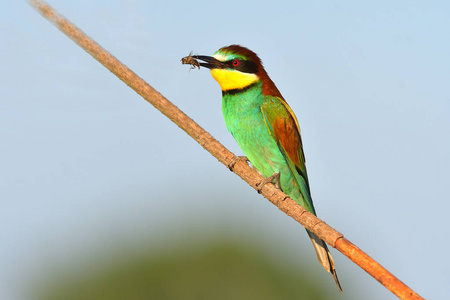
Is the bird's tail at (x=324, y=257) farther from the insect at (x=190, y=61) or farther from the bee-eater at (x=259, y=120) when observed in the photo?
the insect at (x=190, y=61)

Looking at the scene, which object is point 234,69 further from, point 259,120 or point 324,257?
point 324,257

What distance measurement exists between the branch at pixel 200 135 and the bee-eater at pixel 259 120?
29.3 inches

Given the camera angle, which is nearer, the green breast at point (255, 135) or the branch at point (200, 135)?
the branch at point (200, 135)

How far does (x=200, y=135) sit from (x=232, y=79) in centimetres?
119

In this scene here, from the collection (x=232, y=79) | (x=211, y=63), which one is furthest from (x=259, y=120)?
(x=211, y=63)

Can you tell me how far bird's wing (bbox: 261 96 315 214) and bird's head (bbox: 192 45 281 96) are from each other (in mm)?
144

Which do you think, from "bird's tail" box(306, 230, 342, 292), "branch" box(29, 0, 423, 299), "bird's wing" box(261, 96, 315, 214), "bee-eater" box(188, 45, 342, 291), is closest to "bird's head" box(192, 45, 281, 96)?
"bee-eater" box(188, 45, 342, 291)

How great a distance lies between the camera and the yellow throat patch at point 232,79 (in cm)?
372

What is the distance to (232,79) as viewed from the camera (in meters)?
3.72

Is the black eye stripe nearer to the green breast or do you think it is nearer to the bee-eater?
the bee-eater

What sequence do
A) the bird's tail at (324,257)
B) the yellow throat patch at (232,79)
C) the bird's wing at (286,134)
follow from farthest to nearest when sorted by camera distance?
the yellow throat patch at (232,79) → the bird's wing at (286,134) → the bird's tail at (324,257)

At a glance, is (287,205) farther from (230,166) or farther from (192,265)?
(192,265)

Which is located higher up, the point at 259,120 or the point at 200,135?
the point at 259,120

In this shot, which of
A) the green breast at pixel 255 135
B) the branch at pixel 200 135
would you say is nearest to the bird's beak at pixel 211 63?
the green breast at pixel 255 135
